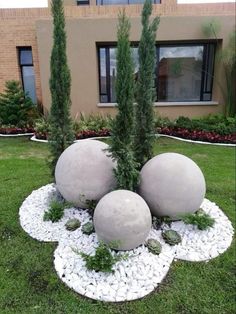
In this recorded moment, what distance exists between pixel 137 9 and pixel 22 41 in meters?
4.75

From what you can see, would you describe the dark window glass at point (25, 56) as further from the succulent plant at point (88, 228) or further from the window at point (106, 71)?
the succulent plant at point (88, 228)

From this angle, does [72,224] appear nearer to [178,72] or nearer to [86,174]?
[86,174]

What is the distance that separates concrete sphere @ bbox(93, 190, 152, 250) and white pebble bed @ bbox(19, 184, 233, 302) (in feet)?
0.82

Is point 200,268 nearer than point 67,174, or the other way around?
point 200,268

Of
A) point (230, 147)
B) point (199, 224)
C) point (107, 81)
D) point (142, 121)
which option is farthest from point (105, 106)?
point (199, 224)

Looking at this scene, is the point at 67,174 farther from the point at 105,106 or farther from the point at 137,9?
the point at 137,9

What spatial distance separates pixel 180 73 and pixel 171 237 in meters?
9.23

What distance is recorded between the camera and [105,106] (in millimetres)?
10953

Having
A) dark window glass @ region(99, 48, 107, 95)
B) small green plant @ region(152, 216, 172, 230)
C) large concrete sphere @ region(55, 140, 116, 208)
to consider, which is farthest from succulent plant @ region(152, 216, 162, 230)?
dark window glass @ region(99, 48, 107, 95)

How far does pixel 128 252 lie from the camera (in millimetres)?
3338

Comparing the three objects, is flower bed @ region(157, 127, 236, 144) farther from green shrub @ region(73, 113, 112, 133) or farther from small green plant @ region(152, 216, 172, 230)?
small green plant @ region(152, 216, 172, 230)

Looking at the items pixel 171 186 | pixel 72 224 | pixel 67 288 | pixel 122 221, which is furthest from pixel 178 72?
pixel 67 288

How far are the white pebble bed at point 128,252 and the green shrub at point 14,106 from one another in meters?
6.87

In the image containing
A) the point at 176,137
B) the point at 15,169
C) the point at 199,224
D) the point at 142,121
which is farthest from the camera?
the point at 176,137
